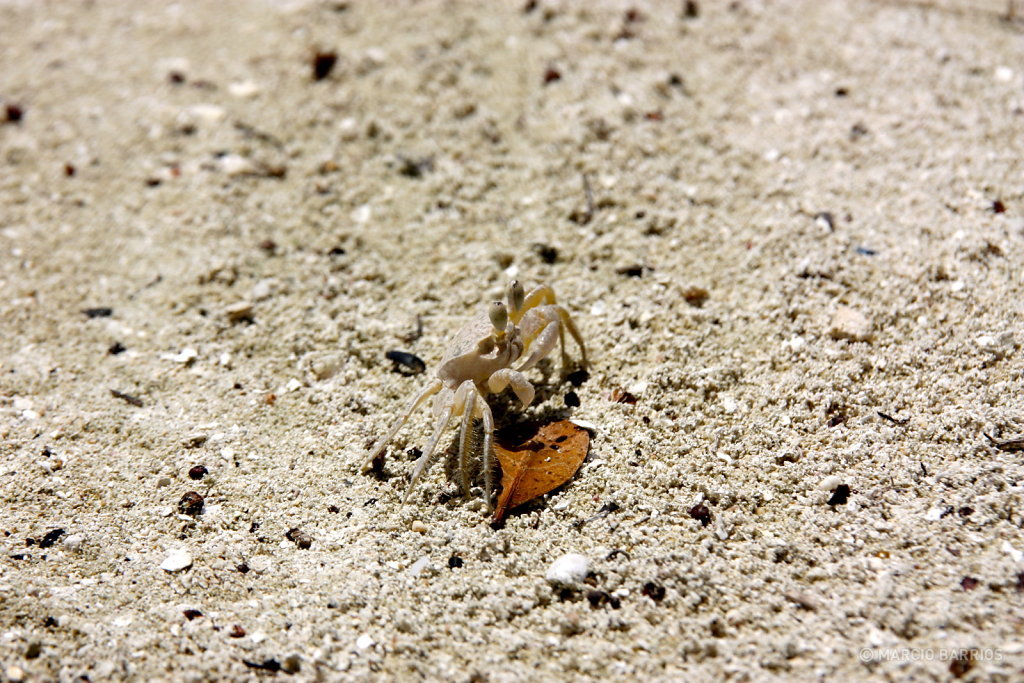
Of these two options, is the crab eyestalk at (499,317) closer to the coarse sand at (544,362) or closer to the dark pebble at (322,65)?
the coarse sand at (544,362)

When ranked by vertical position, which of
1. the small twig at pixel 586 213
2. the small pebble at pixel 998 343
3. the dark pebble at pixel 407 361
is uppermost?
the small twig at pixel 586 213

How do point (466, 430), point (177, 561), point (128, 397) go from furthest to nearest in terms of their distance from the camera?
point (128, 397) → point (466, 430) → point (177, 561)

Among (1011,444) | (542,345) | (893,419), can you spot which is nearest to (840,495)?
(893,419)

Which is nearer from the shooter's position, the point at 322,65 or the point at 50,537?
the point at 50,537

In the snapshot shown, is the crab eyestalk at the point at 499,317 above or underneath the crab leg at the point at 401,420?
above

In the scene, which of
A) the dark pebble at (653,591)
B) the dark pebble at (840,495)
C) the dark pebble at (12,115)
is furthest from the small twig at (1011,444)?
the dark pebble at (12,115)

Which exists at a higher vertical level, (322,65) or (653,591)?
(322,65)

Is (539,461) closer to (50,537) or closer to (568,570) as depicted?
(568,570)
